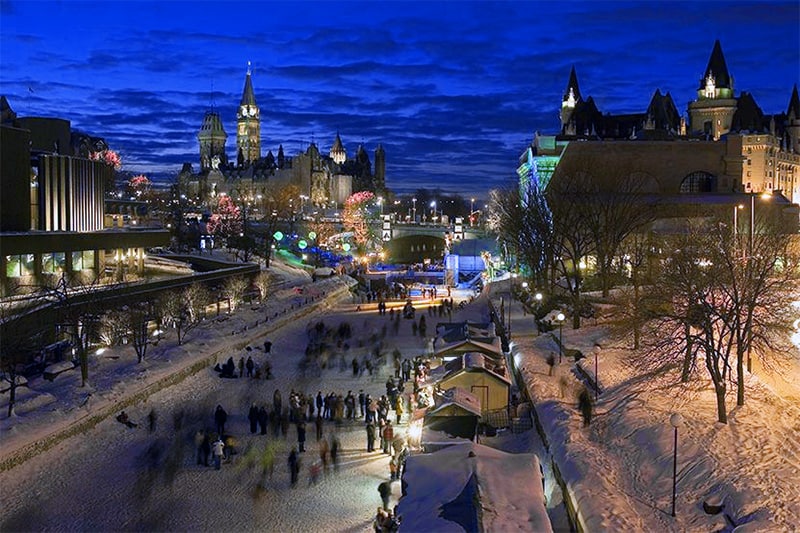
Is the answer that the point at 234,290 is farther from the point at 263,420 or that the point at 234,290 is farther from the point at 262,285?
the point at 263,420

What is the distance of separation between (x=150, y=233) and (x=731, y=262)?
108 ft

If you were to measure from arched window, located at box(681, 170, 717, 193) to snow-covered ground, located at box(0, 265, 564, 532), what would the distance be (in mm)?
33775

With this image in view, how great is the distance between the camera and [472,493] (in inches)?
438

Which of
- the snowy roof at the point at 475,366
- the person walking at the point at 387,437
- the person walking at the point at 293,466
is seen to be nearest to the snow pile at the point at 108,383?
the person walking at the point at 293,466

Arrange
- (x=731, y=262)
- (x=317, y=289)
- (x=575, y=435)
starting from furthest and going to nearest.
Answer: (x=317, y=289), (x=731, y=262), (x=575, y=435)

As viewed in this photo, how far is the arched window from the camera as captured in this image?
52281 millimetres

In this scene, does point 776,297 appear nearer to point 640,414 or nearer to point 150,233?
point 640,414

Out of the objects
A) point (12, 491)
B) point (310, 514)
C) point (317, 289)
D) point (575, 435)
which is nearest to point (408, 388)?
point (575, 435)

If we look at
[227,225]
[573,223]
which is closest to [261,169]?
[227,225]

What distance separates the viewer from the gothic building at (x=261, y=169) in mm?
127812

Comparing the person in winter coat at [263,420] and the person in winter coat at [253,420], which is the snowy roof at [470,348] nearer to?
the person in winter coat at [263,420]

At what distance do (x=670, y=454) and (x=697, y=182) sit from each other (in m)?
41.9

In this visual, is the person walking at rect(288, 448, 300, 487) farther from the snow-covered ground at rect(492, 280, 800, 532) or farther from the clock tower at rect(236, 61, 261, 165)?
the clock tower at rect(236, 61, 261, 165)

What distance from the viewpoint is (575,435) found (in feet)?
52.9
